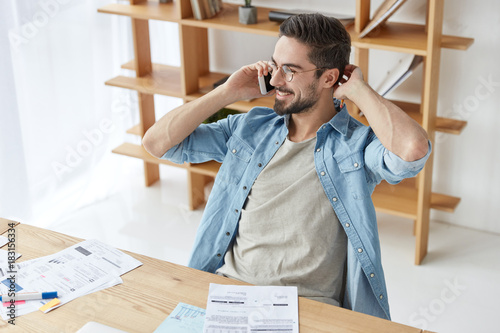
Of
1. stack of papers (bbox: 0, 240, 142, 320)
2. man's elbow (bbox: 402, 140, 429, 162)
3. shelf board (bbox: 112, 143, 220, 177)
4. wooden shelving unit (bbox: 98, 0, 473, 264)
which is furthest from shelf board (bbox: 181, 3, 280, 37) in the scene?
stack of papers (bbox: 0, 240, 142, 320)

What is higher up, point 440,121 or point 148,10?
point 148,10

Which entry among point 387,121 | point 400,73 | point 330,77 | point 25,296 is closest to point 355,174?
point 387,121

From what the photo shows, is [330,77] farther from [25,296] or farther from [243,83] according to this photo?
[25,296]

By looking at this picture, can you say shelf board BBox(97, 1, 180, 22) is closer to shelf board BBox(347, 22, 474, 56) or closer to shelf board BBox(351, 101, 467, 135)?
shelf board BBox(347, 22, 474, 56)

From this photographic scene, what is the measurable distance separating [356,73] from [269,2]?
1.61m

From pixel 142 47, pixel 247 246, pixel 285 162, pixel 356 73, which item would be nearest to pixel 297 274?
pixel 247 246

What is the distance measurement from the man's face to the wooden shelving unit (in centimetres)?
94

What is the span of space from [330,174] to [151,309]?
2.08 feet

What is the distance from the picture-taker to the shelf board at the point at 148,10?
3.19 meters

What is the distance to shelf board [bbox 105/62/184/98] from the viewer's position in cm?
339

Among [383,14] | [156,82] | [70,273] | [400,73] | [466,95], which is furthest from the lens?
[156,82]

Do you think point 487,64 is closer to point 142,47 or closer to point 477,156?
point 477,156

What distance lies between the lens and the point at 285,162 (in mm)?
1921

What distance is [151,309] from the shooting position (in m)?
1.54
